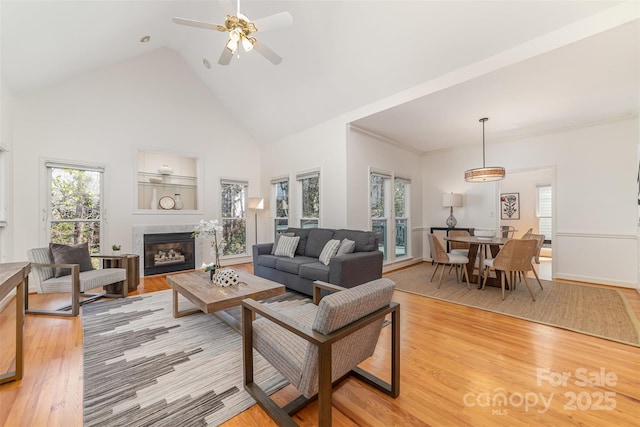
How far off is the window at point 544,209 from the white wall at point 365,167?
428cm

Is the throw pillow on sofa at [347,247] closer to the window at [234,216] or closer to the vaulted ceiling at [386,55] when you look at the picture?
the vaulted ceiling at [386,55]

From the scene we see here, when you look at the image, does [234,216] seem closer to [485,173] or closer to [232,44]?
[232,44]

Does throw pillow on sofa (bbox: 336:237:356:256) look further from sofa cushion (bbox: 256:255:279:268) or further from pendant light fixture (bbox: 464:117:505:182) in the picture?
pendant light fixture (bbox: 464:117:505:182)

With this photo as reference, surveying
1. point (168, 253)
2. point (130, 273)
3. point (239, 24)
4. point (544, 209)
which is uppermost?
point (239, 24)

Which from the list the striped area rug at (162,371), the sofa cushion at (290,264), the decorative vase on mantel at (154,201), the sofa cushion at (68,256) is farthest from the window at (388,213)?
the sofa cushion at (68,256)

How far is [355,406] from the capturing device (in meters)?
1.62

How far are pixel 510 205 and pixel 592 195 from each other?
379cm

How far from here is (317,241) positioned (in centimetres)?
432

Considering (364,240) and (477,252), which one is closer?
(364,240)

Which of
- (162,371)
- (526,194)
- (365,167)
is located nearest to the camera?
(162,371)

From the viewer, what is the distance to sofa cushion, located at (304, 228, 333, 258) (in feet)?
13.9

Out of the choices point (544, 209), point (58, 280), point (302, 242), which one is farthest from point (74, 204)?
point (544, 209)

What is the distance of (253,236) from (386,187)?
340 centimetres

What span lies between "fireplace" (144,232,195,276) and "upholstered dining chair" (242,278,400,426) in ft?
13.9
